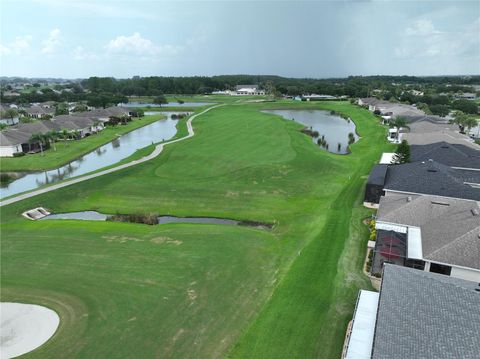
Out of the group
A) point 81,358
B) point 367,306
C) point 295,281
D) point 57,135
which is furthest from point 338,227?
point 57,135

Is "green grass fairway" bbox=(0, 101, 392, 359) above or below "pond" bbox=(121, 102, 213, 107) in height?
below

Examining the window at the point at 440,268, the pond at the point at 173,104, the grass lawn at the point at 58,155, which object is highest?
the pond at the point at 173,104

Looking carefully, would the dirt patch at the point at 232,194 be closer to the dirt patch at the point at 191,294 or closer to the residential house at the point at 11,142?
the dirt patch at the point at 191,294

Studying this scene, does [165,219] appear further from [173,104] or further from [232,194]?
[173,104]

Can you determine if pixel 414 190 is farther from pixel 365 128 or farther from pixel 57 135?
pixel 57 135

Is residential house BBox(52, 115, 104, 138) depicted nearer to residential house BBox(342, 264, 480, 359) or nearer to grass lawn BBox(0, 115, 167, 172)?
grass lawn BBox(0, 115, 167, 172)

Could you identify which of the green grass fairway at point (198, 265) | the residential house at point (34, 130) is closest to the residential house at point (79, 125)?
the residential house at point (34, 130)

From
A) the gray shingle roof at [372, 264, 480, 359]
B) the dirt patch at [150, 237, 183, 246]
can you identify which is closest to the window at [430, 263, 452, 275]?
the gray shingle roof at [372, 264, 480, 359]
